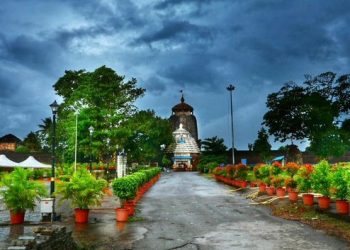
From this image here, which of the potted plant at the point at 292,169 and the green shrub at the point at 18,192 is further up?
the potted plant at the point at 292,169

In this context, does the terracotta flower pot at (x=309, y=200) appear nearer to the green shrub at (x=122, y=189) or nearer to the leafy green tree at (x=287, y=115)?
the green shrub at (x=122, y=189)

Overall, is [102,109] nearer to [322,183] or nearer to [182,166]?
[322,183]

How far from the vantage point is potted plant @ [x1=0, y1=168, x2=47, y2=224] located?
14609mm

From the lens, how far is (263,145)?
73.1m

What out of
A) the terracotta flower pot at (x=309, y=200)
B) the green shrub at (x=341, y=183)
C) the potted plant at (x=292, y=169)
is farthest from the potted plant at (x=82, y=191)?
the potted plant at (x=292, y=169)

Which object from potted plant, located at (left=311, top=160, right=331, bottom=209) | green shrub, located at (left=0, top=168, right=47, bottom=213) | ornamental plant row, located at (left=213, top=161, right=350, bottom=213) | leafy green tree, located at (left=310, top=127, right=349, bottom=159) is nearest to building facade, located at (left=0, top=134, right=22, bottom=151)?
leafy green tree, located at (left=310, top=127, right=349, bottom=159)

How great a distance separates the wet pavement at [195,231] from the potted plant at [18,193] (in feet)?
3.60

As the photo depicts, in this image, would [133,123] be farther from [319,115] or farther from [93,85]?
[319,115]

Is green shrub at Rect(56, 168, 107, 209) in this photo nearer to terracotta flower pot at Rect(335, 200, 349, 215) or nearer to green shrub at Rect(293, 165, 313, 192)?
terracotta flower pot at Rect(335, 200, 349, 215)

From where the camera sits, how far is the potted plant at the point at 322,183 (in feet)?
59.1

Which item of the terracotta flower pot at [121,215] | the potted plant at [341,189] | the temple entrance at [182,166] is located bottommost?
the terracotta flower pot at [121,215]

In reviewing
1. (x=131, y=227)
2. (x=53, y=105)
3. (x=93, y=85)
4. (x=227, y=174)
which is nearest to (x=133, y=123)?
(x=93, y=85)

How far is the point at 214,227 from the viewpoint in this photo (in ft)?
48.0

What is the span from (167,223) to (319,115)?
2155 inches
